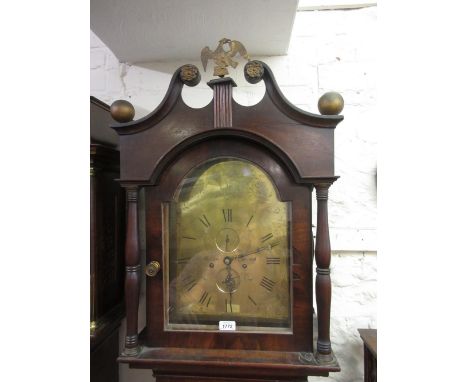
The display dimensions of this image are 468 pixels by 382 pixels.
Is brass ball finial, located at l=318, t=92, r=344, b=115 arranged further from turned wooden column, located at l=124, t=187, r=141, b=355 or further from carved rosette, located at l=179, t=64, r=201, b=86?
turned wooden column, located at l=124, t=187, r=141, b=355

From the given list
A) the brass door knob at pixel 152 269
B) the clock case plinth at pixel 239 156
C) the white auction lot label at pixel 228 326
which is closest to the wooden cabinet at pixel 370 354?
the clock case plinth at pixel 239 156

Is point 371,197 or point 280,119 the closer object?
point 280,119

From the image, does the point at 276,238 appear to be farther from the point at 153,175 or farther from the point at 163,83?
the point at 163,83

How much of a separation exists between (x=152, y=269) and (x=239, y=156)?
36 centimetres

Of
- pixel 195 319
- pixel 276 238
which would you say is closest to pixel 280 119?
pixel 276 238

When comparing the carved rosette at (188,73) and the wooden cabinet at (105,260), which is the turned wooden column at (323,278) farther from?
the wooden cabinet at (105,260)

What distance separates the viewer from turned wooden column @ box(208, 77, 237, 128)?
2.31ft

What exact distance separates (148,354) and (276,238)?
16.8 inches

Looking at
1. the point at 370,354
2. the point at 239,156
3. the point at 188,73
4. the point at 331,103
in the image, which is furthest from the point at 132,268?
the point at 370,354

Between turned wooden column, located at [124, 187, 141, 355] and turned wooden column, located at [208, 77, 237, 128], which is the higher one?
turned wooden column, located at [208, 77, 237, 128]

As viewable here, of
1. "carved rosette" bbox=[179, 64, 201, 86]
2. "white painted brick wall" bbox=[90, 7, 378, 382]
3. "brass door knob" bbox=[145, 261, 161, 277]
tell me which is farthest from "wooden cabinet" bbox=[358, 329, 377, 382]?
"carved rosette" bbox=[179, 64, 201, 86]
